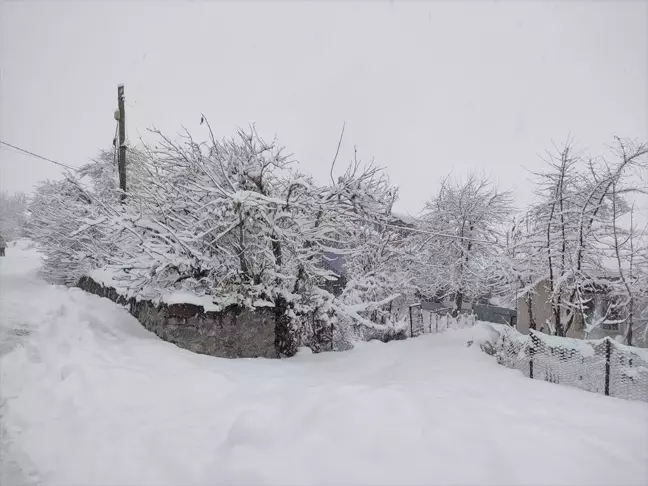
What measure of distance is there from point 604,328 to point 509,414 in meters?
15.8

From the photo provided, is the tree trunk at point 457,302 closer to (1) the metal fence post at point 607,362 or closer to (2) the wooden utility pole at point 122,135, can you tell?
(1) the metal fence post at point 607,362

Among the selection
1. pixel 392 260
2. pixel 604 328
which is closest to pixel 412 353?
pixel 392 260

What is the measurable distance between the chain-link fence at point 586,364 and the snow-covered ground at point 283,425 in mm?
480

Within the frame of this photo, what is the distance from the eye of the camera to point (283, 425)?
A: 3801 millimetres

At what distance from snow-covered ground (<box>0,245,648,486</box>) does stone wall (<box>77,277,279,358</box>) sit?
3.52 ft

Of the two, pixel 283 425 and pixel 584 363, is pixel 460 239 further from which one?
pixel 283 425

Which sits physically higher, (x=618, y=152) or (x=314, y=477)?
(x=618, y=152)

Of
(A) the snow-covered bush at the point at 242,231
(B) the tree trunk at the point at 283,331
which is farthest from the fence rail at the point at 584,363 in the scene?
(B) the tree trunk at the point at 283,331

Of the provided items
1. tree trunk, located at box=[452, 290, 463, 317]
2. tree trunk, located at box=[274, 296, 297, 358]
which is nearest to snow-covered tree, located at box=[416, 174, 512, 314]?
tree trunk, located at box=[452, 290, 463, 317]

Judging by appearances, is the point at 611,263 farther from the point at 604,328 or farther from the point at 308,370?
the point at 308,370

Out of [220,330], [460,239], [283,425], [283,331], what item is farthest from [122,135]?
[460,239]

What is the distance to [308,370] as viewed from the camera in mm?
6348

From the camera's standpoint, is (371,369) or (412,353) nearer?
(371,369)

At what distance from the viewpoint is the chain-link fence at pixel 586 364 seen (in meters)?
5.45
